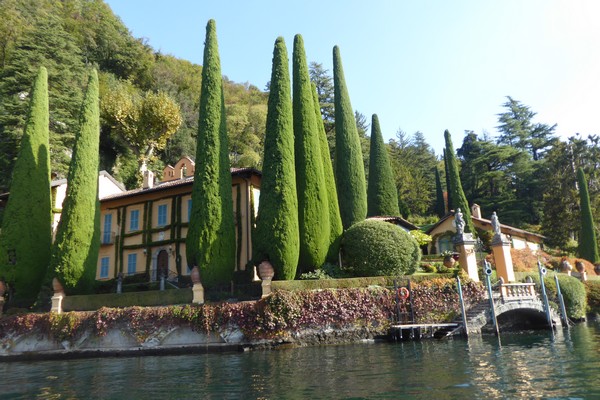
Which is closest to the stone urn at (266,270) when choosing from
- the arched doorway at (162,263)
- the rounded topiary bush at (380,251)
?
the rounded topiary bush at (380,251)

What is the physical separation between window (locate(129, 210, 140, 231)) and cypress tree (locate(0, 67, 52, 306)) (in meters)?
6.54

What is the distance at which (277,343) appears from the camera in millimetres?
16281

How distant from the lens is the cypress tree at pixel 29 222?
20.5 m

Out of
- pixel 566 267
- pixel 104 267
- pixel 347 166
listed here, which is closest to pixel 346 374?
pixel 347 166

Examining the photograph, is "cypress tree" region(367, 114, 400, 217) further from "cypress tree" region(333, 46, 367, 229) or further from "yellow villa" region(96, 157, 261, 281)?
"yellow villa" region(96, 157, 261, 281)

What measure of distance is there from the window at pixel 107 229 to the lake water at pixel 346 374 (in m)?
13.3

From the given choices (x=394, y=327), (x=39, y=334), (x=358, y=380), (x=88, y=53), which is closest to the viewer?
(x=358, y=380)

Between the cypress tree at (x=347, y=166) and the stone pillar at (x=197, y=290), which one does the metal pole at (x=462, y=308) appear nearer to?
the stone pillar at (x=197, y=290)

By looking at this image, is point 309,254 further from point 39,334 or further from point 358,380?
point 39,334

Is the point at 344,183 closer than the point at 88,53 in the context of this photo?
Yes

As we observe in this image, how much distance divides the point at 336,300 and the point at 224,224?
665cm

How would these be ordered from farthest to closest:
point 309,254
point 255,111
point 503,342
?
point 255,111 < point 309,254 < point 503,342

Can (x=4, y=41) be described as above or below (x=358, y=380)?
above

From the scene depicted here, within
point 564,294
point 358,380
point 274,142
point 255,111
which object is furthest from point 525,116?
point 358,380
